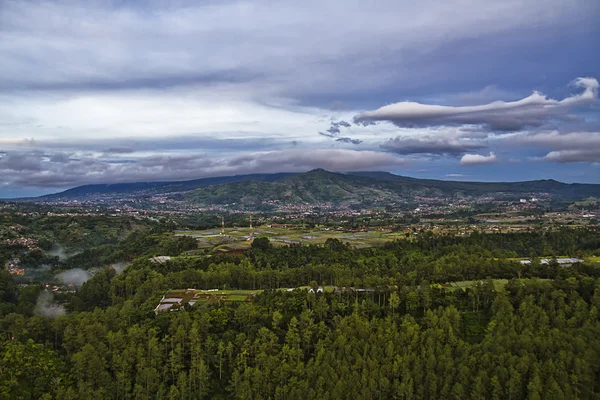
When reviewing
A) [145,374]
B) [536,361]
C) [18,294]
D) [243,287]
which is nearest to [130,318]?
[145,374]

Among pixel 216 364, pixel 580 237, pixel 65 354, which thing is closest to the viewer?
pixel 216 364

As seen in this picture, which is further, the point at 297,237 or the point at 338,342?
A: the point at 297,237

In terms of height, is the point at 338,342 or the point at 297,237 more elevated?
the point at 297,237

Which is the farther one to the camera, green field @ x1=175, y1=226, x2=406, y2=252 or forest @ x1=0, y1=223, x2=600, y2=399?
green field @ x1=175, y1=226, x2=406, y2=252

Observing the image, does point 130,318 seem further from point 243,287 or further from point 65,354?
point 243,287

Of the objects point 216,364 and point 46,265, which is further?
point 46,265

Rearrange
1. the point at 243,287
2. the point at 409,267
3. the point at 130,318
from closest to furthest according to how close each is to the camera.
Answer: the point at 130,318
the point at 243,287
the point at 409,267

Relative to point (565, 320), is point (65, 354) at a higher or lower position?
lower

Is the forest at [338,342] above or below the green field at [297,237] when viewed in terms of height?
below
